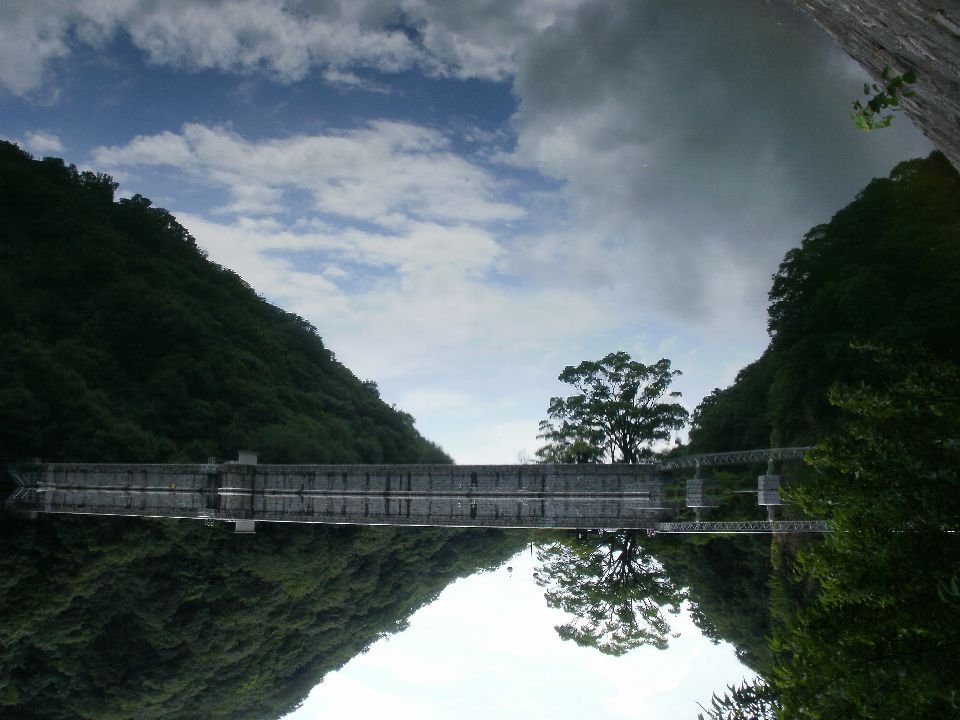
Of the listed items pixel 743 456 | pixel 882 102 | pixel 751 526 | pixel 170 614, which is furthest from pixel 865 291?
pixel 170 614

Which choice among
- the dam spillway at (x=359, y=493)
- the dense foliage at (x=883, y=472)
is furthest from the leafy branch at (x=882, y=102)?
the dam spillway at (x=359, y=493)

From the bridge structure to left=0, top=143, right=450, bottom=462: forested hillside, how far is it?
1.97 m

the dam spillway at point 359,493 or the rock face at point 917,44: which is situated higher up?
the rock face at point 917,44

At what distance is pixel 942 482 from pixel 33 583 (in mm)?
35168

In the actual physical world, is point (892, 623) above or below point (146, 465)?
below

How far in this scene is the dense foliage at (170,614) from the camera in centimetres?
3039

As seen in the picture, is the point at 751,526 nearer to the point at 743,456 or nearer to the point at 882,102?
the point at 743,456

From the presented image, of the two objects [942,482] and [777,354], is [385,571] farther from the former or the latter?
[942,482]

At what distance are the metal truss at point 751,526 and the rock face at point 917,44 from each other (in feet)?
43.1

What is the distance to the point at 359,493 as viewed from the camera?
30047 millimetres

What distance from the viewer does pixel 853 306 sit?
19.6 metres

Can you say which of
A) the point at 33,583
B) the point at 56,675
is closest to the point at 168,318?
the point at 33,583

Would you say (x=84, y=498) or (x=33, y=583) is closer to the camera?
(x=33, y=583)

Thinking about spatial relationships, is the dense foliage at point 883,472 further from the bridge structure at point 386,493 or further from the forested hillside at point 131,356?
the forested hillside at point 131,356
